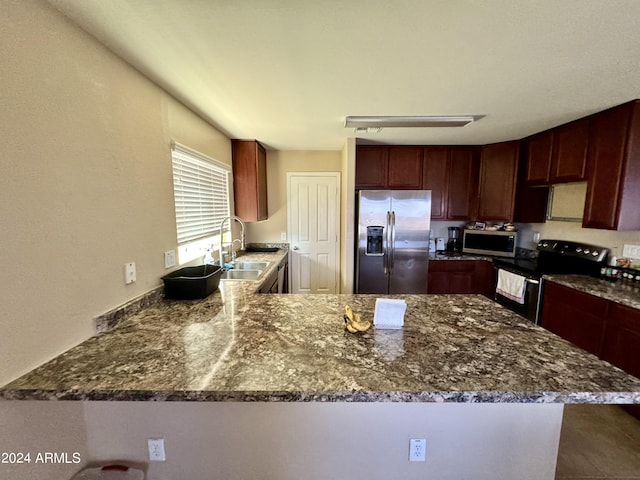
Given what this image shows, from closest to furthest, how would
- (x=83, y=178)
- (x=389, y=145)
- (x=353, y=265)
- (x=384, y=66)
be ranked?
(x=83, y=178), (x=384, y=66), (x=353, y=265), (x=389, y=145)

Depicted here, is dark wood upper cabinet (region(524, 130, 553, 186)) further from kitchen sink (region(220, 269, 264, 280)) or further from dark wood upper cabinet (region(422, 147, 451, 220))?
kitchen sink (region(220, 269, 264, 280))

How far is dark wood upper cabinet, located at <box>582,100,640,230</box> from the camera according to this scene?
1.94 metres

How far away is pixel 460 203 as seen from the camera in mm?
3488

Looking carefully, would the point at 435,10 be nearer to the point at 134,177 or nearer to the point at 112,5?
the point at 112,5

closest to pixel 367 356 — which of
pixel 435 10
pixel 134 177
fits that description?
pixel 435 10

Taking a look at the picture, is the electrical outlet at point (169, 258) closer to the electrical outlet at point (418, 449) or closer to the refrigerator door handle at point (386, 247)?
the electrical outlet at point (418, 449)

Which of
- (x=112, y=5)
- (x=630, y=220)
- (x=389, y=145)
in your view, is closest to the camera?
(x=112, y=5)

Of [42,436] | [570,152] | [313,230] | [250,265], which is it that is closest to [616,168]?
[570,152]

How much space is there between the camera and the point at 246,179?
3.20 meters

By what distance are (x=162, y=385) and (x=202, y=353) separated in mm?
203

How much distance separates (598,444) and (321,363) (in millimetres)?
2195

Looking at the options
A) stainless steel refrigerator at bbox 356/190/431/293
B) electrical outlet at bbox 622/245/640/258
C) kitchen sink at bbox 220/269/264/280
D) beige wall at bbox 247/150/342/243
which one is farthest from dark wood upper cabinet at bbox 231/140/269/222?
electrical outlet at bbox 622/245/640/258

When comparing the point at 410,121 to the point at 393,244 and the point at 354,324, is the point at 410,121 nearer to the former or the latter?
the point at 393,244

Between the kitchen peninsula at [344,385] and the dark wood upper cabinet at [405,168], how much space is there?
2344 millimetres
